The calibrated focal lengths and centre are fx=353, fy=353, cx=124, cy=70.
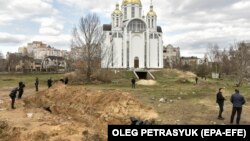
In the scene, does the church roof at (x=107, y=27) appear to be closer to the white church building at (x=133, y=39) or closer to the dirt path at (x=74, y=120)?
the white church building at (x=133, y=39)

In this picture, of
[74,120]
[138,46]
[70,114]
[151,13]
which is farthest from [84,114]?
[151,13]

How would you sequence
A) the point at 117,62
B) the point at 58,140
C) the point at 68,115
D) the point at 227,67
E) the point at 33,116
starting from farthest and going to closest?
the point at 227,67
the point at 117,62
the point at 68,115
the point at 33,116
the point at 58,140

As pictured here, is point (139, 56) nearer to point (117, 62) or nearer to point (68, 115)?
point (117, 62)

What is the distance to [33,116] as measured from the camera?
2034 cm

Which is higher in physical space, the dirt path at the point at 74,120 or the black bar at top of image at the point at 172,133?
the black bar at top of image at the point at 172,133

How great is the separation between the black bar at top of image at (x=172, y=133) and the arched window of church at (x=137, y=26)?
7511cm

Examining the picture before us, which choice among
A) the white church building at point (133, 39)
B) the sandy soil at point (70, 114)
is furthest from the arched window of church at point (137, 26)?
the sandy soil at point (70, 114)

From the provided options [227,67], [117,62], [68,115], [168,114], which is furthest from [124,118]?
[227,67]

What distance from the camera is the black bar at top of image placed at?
26.7ft

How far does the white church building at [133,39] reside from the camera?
8212 cm

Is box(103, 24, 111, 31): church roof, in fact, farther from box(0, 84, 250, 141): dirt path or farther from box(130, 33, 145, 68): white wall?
box(0, 84, 250, 141): dirt path

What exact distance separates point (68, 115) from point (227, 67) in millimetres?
79643

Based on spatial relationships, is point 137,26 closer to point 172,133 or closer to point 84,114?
point 84,114

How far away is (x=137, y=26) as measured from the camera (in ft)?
273
